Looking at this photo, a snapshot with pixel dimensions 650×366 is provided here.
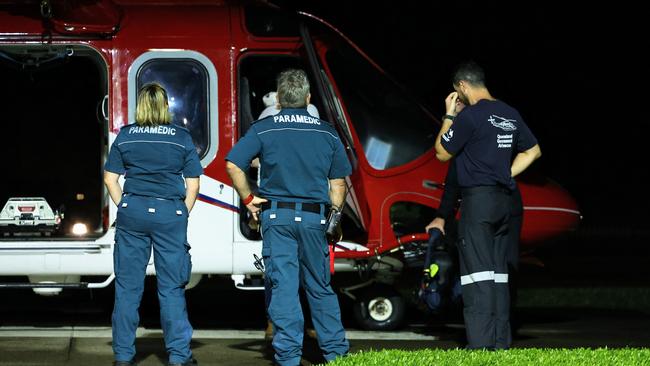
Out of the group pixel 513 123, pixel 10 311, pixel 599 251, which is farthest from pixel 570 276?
pixel 513 123

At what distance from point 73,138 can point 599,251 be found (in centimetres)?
1194

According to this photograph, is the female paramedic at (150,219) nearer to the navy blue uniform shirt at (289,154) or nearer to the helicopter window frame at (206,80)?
the navy blue uniform shirt at (289,154)

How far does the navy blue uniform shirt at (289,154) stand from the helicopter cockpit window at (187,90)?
7.95 feet

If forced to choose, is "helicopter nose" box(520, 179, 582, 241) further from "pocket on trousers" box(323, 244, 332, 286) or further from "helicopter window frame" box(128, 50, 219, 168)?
"pocket on trousers" box(323, 244, 332, 286)

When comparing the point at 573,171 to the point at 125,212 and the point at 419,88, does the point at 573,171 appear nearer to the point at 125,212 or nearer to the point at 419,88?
the point at 419,88

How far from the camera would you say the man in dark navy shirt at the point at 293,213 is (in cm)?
765

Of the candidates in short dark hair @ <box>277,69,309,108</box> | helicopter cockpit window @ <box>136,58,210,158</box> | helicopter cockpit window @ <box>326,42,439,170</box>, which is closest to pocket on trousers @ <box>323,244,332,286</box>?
short dark hair @ <box>277,69,309,108</box>

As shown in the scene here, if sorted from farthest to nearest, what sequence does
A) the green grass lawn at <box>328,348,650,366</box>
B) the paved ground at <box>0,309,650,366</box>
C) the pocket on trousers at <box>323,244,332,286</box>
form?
the paved ground at <box>0,309,650,366</box> → the pocket on trousers at <box>323,244,332,286</box> → the green grass lawn at <box>328,348,650,366</box>

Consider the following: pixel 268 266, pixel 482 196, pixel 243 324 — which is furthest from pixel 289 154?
pixel 243 324

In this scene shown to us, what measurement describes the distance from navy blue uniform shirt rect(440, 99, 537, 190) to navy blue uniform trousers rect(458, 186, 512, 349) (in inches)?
3.1

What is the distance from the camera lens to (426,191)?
33.4 ft

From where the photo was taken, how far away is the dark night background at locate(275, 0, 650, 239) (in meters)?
21.5

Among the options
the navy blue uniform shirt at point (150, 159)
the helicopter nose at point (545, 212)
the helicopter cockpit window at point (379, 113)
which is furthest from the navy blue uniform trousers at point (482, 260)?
the helicopter nose at point (545, 212)

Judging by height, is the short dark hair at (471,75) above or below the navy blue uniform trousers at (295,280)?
above
